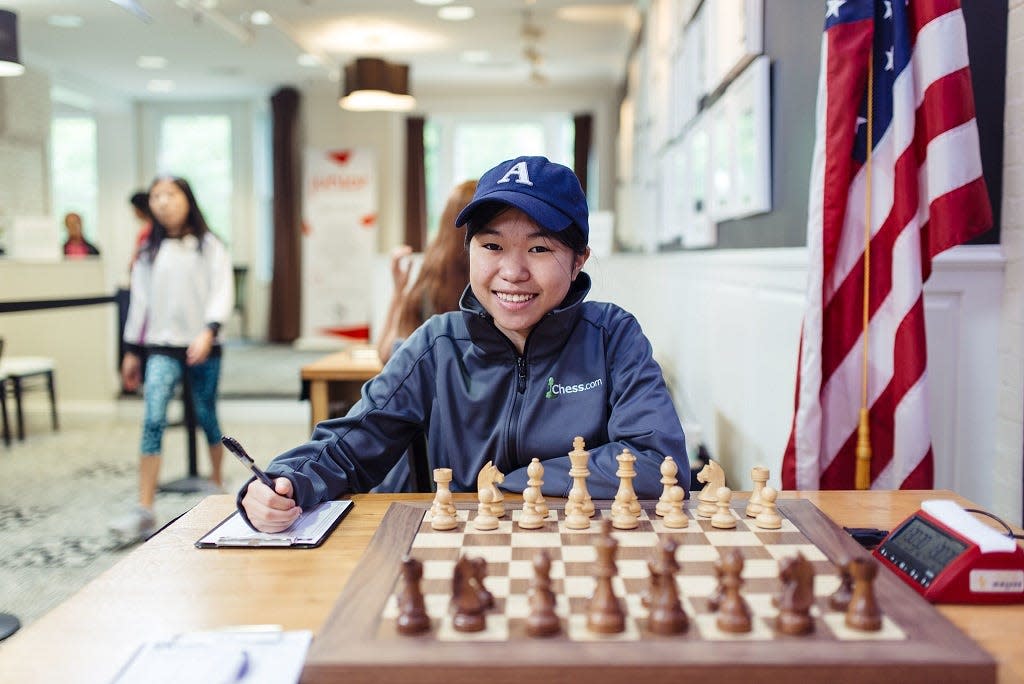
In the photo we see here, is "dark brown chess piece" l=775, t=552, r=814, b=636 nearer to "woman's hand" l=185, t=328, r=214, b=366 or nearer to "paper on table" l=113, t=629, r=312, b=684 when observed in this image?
"paper on table" l=113, t=629, r=312, b=684

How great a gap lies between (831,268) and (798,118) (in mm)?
646

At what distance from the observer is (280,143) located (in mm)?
10508

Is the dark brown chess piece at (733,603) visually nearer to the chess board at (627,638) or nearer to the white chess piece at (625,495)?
the chess board at (627,638)

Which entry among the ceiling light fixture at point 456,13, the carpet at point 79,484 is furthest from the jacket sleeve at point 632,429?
the ceiling light fixture at point 456,13

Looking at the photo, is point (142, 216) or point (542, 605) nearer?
point (542, 605)

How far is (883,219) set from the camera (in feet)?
5.92

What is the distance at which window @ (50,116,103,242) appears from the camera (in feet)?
35.4

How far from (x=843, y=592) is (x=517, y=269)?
74 cm

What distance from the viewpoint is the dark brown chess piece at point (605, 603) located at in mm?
798

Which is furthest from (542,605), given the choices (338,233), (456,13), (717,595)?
(338,233)

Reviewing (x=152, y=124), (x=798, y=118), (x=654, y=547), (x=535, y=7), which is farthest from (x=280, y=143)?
(x=654, y=547)

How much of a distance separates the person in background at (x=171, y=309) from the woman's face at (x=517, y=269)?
2.71 meters

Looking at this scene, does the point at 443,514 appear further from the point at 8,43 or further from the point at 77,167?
the point at 77,167

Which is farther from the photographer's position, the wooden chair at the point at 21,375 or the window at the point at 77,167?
the window at the point at 77,167
